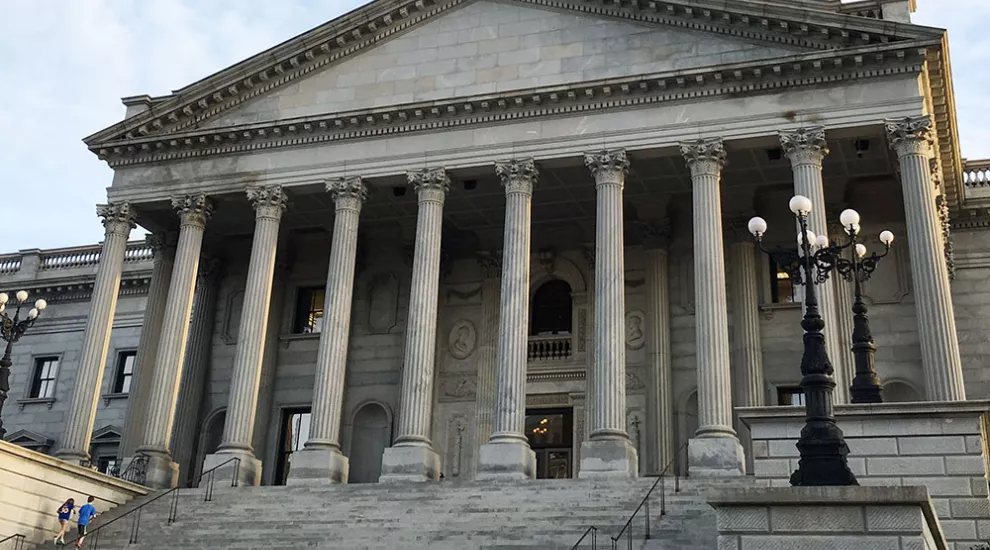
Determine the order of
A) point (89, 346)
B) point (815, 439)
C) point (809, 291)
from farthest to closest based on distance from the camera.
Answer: point (89, 346)
point (809, 291)
point (815, 439)

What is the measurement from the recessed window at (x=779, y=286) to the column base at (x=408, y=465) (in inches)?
498

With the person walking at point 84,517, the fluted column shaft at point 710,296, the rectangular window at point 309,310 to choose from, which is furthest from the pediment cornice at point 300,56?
the person walking at point 84,517

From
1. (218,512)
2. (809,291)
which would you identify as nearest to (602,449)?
(218,512)

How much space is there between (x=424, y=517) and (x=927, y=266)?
13829mm

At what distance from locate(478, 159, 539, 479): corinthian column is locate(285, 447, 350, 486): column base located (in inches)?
174

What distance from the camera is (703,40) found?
98.3 ft

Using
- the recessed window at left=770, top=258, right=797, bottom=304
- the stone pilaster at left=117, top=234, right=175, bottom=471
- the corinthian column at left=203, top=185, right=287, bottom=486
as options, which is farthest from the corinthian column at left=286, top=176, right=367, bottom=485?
the recessed window at left=770, top=258, right=797, bottom=304

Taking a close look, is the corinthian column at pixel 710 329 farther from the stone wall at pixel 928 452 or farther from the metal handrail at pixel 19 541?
the metal handrail at pixel 19 541

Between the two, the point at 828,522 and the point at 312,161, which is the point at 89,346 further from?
the point at 828,522

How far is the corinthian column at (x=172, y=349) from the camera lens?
3066 cm

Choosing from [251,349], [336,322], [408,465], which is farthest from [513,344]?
[251,349]

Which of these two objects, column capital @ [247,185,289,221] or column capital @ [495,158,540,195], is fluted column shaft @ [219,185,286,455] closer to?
column capital @ [247,185,289,221]

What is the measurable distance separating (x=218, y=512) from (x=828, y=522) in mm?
17593

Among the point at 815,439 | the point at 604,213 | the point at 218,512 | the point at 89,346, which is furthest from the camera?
the point at 89,346
